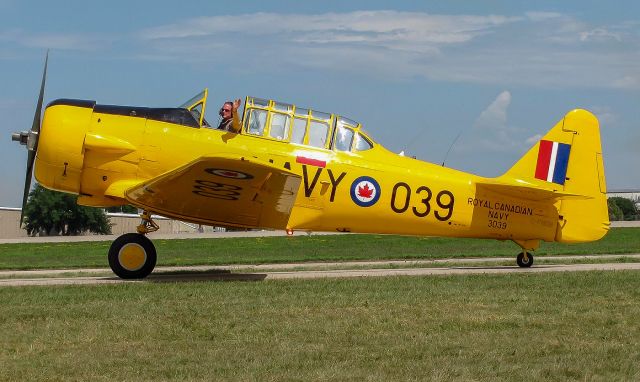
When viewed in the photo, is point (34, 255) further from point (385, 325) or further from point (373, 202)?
point (385, 325)

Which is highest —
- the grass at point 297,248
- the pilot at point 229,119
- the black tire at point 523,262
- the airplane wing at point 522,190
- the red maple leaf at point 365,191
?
the pilot at point 229,119

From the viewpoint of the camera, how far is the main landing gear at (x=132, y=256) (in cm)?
1432

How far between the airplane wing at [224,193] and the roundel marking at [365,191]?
3.88 ft

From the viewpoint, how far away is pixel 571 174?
52.6 feet

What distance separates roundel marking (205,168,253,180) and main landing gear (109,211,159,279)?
1850 millimetres

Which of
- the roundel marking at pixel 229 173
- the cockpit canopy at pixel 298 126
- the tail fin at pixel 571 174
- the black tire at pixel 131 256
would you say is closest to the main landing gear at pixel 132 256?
the black tire at pixel 131 256

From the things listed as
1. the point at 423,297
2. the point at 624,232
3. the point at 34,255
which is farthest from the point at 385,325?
the point at 624,232

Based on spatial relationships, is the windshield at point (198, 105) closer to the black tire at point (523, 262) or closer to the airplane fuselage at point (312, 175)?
the airplane fuselage at point (312, 175)

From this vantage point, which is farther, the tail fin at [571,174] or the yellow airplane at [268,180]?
the tail fin at [571,174]

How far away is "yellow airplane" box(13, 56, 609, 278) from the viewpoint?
1403 centimetres

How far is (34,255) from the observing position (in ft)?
104

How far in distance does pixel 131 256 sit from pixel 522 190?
665cm

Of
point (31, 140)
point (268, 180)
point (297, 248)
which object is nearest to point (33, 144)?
point (31, 140)

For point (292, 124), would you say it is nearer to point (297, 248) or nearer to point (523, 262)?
point (523, 262)
